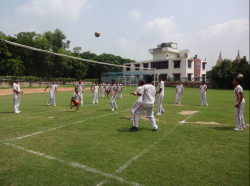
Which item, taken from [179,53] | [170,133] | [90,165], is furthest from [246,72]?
[90,165]

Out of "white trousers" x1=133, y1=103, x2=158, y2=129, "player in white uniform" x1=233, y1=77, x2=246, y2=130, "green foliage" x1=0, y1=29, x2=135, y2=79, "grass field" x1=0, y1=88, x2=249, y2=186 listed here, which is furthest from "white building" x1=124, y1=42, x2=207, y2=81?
"grass field" x1=0, y1=88, x2=249, y2=186

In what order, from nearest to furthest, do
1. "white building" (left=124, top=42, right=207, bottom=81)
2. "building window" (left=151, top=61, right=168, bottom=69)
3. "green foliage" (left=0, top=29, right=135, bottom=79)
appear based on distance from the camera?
"green foliage" (left=0, top=29, right=135, bottom=79) → "white building" (left=124, top=42, right=207, bottom=81) → "building window" (left=151, top=61, right=168, bottom=69)

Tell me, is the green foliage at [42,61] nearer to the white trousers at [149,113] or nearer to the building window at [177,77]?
the building window at [177,77]

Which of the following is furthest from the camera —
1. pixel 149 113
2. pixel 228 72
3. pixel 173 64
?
pixel 173 64

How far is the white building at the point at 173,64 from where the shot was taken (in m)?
52.1

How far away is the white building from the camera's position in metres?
52.1

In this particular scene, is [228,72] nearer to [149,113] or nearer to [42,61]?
[42,61]

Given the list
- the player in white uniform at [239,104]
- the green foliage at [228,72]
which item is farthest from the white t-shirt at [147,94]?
the green foliage at [228,72]

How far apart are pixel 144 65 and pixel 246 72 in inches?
1045

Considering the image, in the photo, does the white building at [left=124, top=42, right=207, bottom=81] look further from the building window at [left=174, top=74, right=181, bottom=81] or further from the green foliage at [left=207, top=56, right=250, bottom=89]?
the green foliage at [left=207, top=56, right=250, bottom=89]

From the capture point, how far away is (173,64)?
5391cm

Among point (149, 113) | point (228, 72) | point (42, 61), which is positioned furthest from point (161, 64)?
point (149, 113)

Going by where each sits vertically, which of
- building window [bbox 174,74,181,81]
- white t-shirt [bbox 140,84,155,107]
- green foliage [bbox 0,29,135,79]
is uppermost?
green foliage [bbox 0,29,135,79]

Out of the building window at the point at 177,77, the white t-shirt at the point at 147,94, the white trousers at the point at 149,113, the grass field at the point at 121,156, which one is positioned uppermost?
the building window at the point at 177,77
